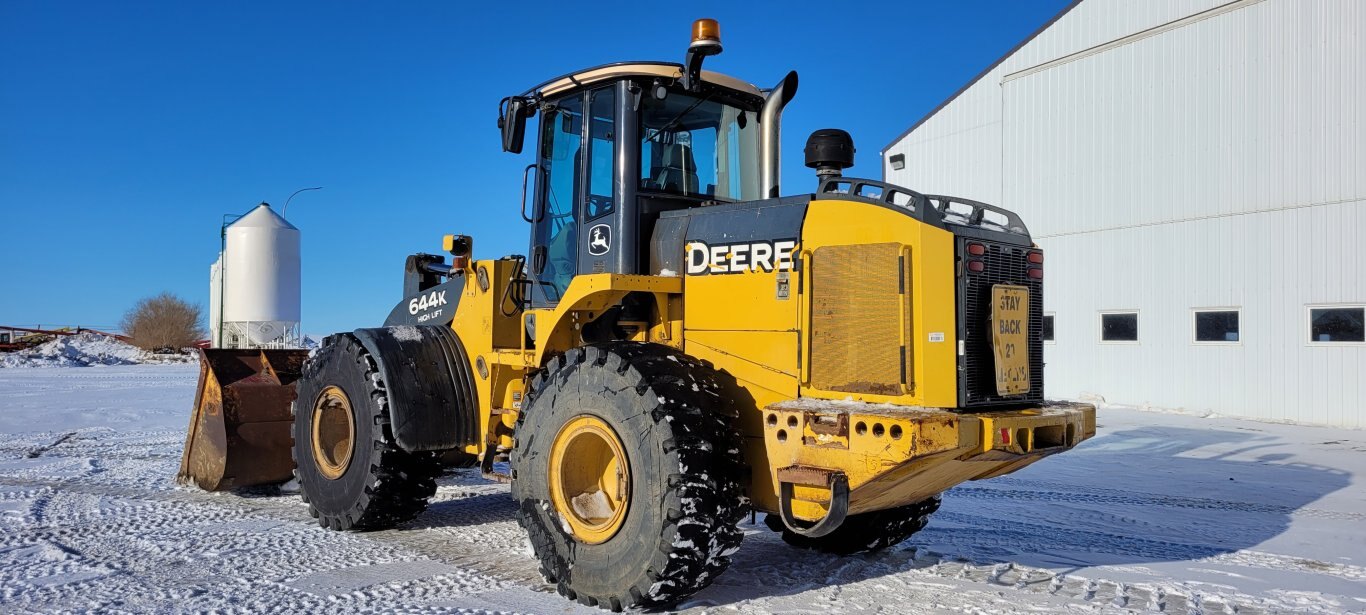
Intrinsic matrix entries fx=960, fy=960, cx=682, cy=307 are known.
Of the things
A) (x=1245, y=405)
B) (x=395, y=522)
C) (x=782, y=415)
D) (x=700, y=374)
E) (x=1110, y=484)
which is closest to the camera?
(x=782, y=415)

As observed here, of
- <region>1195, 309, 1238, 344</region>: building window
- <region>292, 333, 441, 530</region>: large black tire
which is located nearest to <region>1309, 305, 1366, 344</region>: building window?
<region>1195, 309, 1238, 344</region>: building window

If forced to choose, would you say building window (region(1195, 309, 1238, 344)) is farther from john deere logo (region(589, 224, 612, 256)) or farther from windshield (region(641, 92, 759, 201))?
john deere logo (region(589, 224, 612, 256))

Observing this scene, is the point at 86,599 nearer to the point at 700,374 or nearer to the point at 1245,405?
the point at 700,374

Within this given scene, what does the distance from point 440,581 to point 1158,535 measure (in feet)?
17.0

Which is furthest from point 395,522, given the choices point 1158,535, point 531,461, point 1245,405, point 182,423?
point 1245,405

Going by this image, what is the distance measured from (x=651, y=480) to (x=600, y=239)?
1.84 meters

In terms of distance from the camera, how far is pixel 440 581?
549 cm

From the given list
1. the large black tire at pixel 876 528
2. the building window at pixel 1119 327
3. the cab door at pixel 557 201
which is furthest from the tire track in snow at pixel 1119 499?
the building window at pixel 1119 327

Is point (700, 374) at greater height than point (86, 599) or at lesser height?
greater

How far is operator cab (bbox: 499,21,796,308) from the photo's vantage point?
588 centimetres

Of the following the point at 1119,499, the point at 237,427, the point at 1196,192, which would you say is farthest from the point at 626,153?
the point at 1196,192

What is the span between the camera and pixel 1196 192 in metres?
17.0

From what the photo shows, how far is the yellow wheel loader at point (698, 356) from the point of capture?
15.1 ft

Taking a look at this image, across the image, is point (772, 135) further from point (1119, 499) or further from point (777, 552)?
point (1119, 499)
